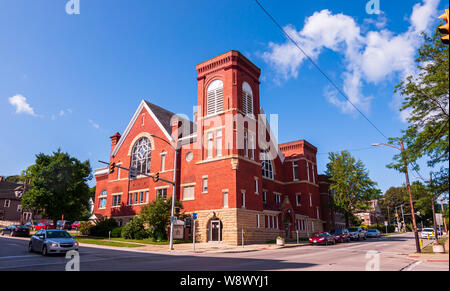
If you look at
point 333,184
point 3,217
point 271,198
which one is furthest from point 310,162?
point 3,217

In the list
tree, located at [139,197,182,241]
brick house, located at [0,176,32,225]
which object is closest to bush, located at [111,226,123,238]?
tree, located at [139,197,182,241]

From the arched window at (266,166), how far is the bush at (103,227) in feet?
70.7

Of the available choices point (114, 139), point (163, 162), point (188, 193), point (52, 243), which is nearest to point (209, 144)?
point (188, 193)

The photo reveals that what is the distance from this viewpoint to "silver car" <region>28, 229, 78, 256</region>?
57.1 feet

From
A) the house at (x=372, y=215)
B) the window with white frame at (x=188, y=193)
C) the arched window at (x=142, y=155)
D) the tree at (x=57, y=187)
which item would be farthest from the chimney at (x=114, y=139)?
the house at (x=372, y=215)

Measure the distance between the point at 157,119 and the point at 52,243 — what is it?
2757 centimetres

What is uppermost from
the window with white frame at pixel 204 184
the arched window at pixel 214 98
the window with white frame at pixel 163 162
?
the arched window at pixel 214 98

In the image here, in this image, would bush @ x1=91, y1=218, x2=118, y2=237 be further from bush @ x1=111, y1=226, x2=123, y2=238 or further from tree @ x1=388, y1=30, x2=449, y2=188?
tree @ x1=388, y1=30, x2=449, y2=188

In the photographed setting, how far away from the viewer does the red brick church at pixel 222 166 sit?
3425 cm

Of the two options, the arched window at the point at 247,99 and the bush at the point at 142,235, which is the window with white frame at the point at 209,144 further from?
the bush at the point at 142,235

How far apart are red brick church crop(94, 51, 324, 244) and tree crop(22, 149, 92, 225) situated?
194 inches

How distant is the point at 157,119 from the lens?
43.4 metres
